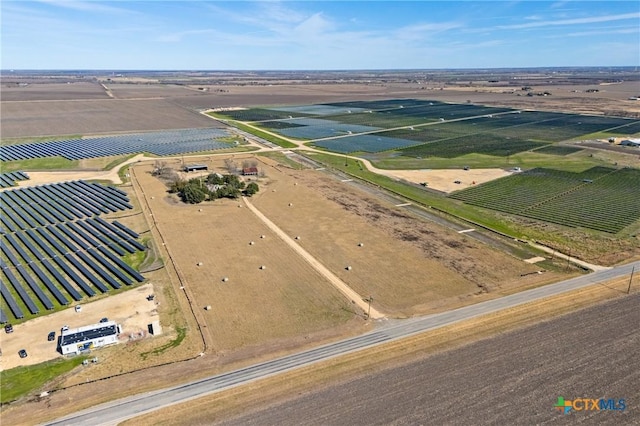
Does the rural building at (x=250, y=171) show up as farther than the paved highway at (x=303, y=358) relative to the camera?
Yes

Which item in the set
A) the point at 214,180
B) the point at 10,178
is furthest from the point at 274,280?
the point at 10,178

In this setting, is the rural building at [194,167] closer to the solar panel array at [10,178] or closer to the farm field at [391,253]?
the farm field at [391,253]

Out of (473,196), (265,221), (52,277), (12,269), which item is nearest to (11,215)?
(12,269)

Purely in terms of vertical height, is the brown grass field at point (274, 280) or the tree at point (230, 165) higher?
the tree at point (230, 165)

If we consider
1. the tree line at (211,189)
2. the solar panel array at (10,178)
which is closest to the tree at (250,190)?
the tree line at (211,189)

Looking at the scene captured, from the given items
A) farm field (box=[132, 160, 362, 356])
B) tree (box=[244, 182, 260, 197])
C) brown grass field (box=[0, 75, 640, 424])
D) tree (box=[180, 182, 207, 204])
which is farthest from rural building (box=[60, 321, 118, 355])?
tree (box=[244, 182, 260, 197])

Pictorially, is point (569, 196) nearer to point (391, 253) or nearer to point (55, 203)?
point (391, 253)
